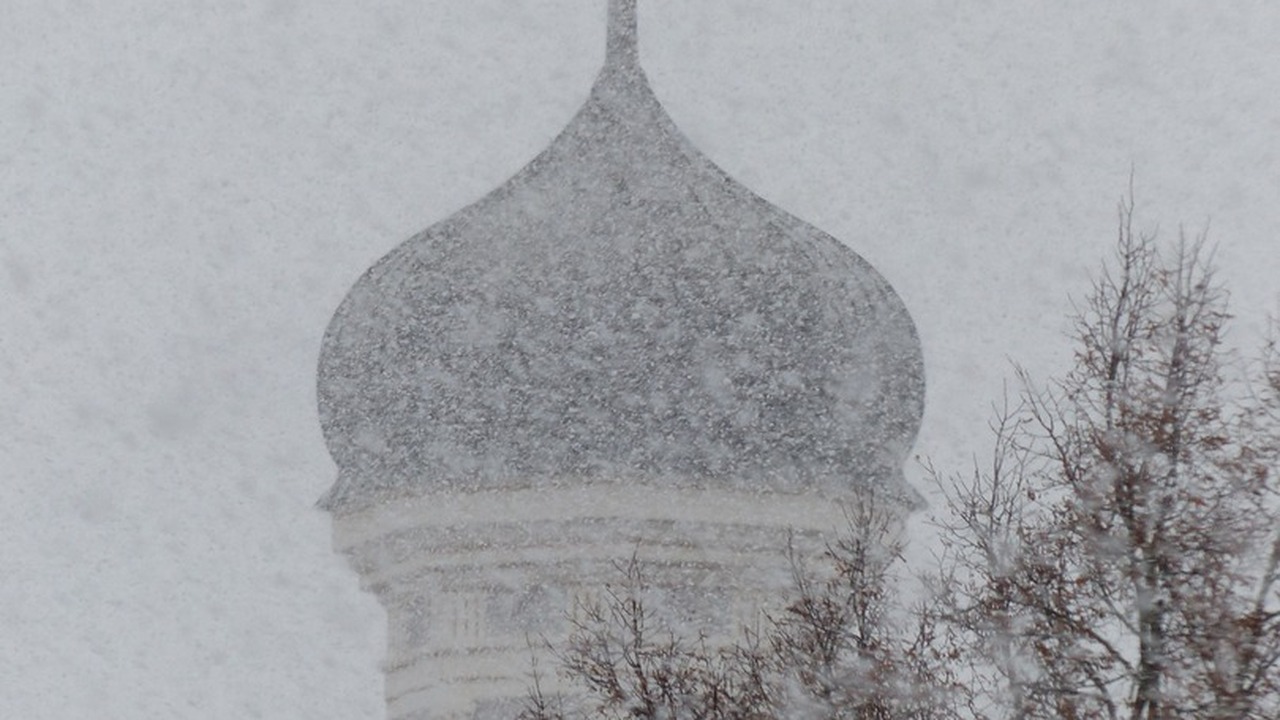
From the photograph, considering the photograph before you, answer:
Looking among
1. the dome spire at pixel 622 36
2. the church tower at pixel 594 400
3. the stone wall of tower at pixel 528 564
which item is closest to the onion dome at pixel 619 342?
the church tower at pixel 594 400

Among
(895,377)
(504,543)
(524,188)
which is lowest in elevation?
(504,543)

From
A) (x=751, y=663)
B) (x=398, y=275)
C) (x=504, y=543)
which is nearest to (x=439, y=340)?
(x=398, y=275)

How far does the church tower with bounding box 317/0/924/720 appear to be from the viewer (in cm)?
1555

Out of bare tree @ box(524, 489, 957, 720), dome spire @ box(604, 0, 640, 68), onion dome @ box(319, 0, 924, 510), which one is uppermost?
dome spire @ box(604, 0, 640, 68)

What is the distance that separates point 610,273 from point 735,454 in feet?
4.90

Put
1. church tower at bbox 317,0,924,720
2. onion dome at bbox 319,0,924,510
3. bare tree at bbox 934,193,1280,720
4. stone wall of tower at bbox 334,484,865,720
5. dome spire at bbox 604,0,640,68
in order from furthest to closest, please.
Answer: dome spire at bbox 604,0,640,68, onion dome at bbox 319,0,924,510, church tower at bbox 317,0,924,720, stone wall of tower at bbox 334,484,865,720, bare tree at bbox 934,193,1280,720

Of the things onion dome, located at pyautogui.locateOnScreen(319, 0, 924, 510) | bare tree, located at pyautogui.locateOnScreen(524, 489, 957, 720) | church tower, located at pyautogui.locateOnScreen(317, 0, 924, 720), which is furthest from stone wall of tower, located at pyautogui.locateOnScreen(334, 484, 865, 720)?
bare tree, located at pyautogui.locateOnScreen(524, 489, 957, 720)

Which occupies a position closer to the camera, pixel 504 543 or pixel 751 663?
pixel 751 663

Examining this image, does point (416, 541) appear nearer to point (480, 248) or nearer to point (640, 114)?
point (480, 248)

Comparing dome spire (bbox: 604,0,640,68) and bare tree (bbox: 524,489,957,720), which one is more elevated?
dome spire (bbox: 604,0,640,68)

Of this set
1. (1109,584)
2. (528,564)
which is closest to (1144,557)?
(1109,584)

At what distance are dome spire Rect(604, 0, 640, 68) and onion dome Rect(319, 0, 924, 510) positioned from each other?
28 centimetres

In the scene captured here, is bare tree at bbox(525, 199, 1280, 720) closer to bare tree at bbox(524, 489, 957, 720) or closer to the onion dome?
bare tree at bbox(524, 489, 957, 720)

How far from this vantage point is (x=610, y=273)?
16.6 metres
